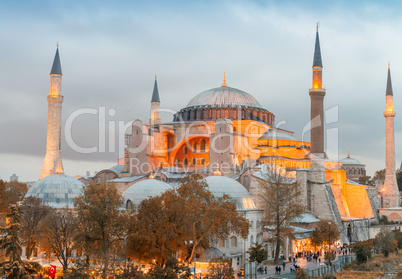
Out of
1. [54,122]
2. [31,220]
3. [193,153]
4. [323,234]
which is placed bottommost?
[323,234]

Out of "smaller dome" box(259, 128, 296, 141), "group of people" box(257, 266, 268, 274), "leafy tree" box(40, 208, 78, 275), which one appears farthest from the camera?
"smaller dome" box(259, 128, 296, 141)

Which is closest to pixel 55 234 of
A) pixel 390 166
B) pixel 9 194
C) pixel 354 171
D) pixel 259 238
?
pixel 259 238

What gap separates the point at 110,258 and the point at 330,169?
21155 mm

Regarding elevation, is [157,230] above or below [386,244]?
above

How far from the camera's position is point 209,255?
22.2 metres

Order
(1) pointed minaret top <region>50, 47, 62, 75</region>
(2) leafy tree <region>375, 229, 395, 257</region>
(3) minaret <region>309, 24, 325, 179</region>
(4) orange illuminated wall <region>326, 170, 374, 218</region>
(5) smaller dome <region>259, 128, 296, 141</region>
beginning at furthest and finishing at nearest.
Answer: (5) smaller dome <region>259, 128, 296, 141</region>, (4) orange illuminated wall <region>326, 170, 374, 218</region>, (1) pointed minaret top <region>50, 47, 62, 75</region>, (3) minaret <region>309, 24, 325, 179</region>, (2) leafy tree <region>375, 229, 395, 257</region>

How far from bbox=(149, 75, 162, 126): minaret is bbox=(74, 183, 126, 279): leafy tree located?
2462 centimetres

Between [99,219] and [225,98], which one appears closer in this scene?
[99,219]

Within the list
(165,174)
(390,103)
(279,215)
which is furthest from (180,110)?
(279,215)

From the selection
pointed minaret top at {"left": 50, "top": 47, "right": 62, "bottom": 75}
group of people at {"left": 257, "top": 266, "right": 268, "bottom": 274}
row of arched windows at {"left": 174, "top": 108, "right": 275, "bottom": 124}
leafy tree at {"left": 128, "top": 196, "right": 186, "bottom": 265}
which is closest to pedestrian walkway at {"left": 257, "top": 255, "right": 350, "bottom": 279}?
group of people at {"left": 257, "top": 266, "right": 268, "bottom": 274}

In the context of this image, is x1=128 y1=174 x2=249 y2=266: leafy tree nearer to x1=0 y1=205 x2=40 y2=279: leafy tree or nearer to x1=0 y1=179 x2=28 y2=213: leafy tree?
x1=0 y1=205 x2=40 y2=279: leafy tree

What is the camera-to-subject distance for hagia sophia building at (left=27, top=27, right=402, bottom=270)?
95.1ft

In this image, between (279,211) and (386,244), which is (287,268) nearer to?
(279,211)

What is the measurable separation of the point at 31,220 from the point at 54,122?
1267 centimetres
